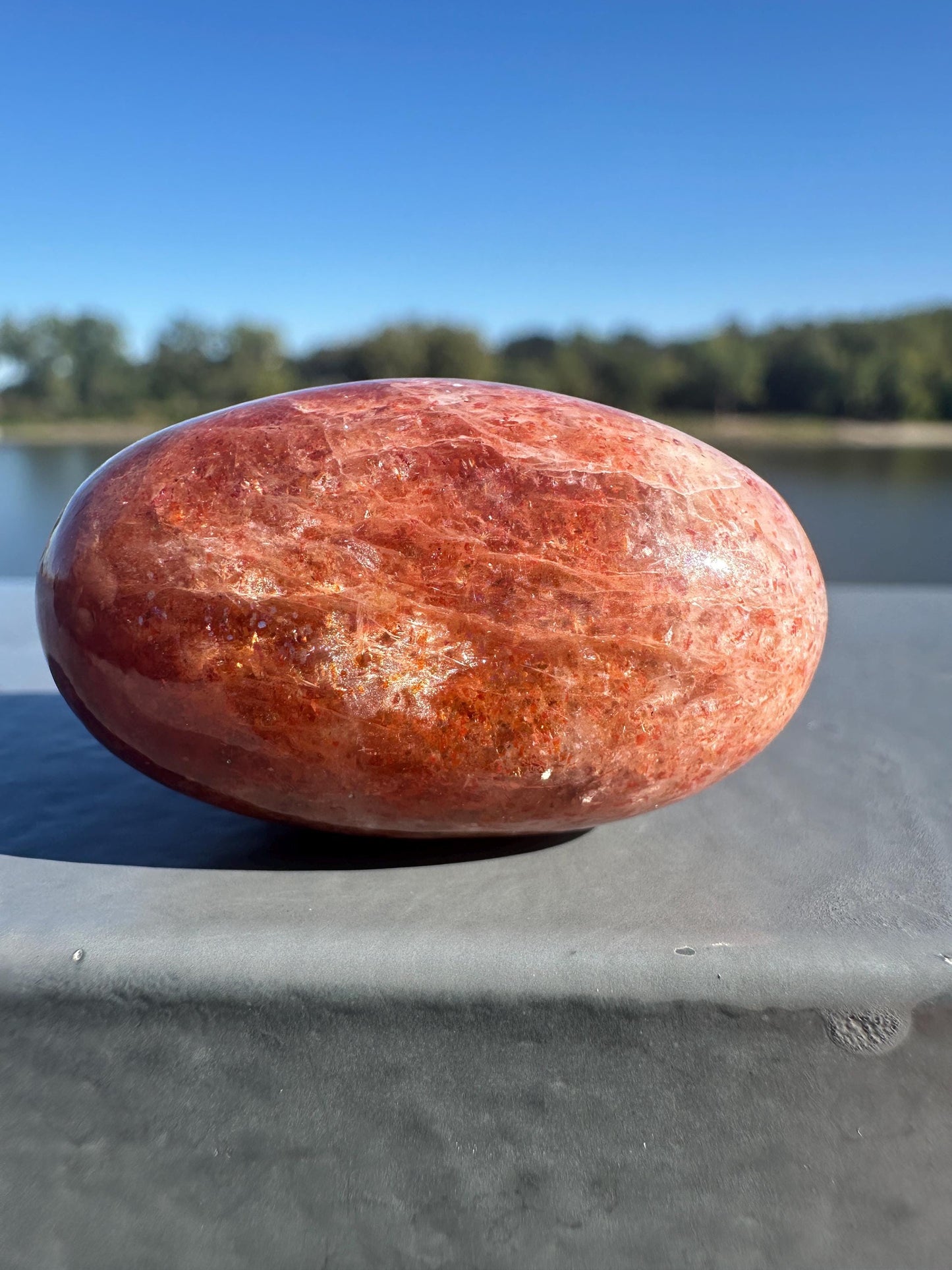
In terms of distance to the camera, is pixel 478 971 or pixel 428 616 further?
pixel 428 616

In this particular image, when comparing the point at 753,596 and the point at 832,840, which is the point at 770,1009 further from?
the point at 753,596

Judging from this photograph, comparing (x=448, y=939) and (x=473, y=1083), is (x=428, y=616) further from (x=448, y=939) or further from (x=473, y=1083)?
(x=473, y=1083)

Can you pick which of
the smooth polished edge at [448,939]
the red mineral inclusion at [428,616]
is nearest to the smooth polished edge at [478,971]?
the smooth polished edge at [448,939]

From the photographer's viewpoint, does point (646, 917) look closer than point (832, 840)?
Yes

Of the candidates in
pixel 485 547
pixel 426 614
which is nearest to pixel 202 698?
pixel 426 614

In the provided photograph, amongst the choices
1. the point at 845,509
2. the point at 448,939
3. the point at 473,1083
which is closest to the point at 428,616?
the point at 448,939

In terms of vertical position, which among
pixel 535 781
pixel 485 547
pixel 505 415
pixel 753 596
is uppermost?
pixel 505 415
